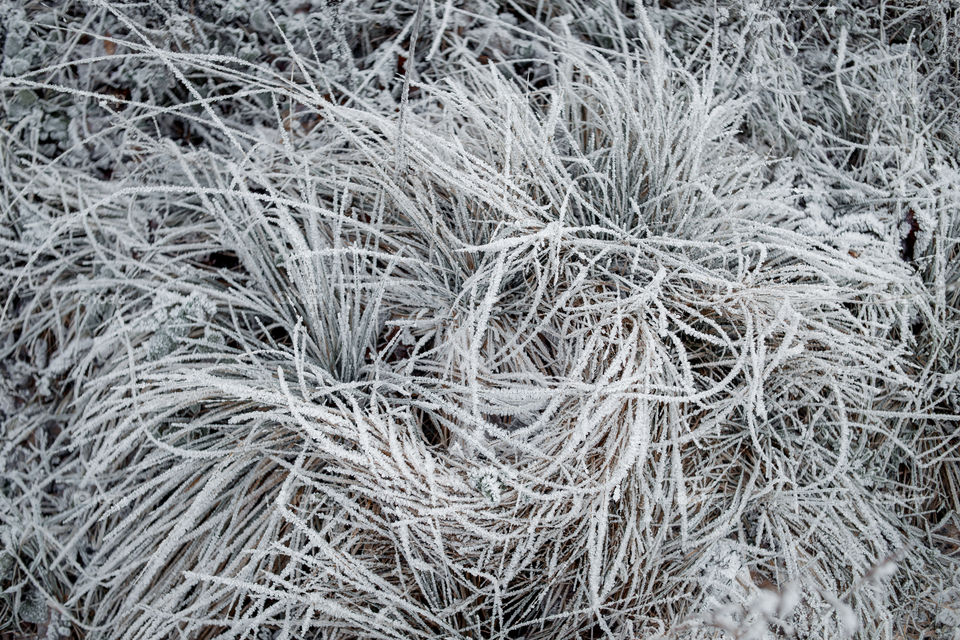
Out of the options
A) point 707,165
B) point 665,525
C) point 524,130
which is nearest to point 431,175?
point 524,130

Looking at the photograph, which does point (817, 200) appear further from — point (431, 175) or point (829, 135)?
point (431, 175)

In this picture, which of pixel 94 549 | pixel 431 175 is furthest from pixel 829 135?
pixel 94 549

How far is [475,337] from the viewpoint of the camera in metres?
1.32

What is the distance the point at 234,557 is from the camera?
1429 millimetres

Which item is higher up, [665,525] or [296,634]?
[665,525]

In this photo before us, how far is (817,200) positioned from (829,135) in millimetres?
245

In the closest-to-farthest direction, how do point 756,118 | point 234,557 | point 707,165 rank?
point 234,557
point 707,165
point 756,118

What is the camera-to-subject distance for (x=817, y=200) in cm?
171

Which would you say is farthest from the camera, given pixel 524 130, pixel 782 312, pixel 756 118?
pixel 756 118

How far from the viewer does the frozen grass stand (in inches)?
53.3

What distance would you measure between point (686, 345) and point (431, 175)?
0.74 metres

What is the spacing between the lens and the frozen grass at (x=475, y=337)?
1.35 m

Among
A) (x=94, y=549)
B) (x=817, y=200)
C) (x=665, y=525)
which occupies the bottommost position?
(x=94, y=549)

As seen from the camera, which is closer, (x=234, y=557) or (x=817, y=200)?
(x=234, y=557)
